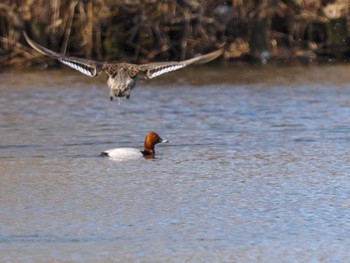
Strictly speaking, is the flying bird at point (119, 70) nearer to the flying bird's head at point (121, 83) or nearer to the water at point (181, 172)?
the flying bird's head at point (121, 83)

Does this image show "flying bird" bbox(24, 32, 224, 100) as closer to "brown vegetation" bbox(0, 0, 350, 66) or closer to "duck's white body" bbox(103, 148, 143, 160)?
"duck's white body" bbox(103, 148, 143, 160)

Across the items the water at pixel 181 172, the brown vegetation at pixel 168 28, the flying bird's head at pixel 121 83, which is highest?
the brown vegetation at pixel 168 28

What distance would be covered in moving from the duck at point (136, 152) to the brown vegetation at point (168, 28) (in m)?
7.43

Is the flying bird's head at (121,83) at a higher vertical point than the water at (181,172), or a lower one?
higher

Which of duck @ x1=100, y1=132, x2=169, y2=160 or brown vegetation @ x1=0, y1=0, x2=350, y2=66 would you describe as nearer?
duck @ x1=100, y1=132, x2=169, y2=160

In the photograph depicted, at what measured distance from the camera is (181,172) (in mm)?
8477

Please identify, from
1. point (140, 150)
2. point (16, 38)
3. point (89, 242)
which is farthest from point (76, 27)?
point (89, 242)

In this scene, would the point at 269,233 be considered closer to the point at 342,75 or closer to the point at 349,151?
the point at 349,151

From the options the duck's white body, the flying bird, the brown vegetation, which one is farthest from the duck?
the brown vegetation

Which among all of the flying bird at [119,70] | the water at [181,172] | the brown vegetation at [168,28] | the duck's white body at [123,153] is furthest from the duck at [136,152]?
the brown vegetation at [168,28]

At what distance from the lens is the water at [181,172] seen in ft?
20.1

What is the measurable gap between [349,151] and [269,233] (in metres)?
3.21

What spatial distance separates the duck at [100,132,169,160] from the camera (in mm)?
9086

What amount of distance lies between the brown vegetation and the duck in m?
7.43
